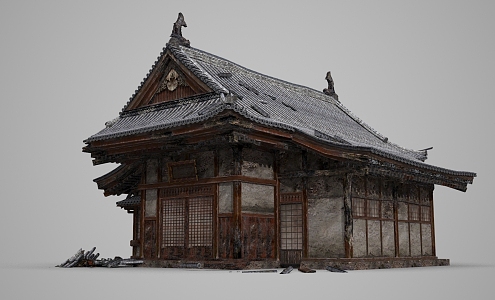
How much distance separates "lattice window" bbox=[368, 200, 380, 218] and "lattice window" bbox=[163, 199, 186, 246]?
6.48 metres

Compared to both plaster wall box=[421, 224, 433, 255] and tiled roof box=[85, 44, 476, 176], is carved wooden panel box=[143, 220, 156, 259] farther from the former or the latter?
plaster wall box=[421, 224, 433, 255]

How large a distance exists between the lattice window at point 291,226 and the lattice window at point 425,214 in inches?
260

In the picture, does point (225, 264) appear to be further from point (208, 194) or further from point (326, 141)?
point (326, 141)

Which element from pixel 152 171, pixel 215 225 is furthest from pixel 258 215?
pixel 152 171

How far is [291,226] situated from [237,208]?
258cm

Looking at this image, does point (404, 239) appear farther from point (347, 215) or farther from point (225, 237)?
point (225, 237)

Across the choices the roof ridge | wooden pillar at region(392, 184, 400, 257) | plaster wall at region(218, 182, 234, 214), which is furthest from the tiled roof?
plaster wall at region(218, 182, 234, 214)

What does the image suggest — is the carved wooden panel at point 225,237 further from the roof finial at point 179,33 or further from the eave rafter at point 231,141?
the roof finial at point 179,33

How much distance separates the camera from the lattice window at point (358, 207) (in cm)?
2178

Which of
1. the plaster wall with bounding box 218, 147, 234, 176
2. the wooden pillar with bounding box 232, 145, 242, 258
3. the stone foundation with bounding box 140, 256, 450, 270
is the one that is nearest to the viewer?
the stone foundation with bounding box 140, 256, 450, 270

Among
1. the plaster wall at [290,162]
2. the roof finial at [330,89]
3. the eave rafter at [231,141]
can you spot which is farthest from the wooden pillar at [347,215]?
the roof finial at [330,89]

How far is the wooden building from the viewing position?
20.9m

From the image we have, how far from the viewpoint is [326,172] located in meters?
21.5

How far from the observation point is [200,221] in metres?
21.8
